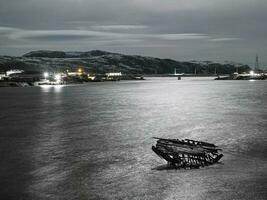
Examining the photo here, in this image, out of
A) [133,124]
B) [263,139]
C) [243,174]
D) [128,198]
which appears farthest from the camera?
[133,124]

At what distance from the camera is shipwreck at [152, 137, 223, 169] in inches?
915

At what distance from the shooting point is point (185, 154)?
931 inches

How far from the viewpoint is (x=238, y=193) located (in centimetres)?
1775

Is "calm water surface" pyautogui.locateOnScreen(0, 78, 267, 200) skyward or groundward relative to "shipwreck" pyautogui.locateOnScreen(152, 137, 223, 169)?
groundward

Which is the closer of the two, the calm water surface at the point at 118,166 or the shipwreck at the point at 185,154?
the calm water surface at the point at 118,166

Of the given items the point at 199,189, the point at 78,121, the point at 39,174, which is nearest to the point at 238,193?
the point at 199,189

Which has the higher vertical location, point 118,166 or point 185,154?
point 185,154

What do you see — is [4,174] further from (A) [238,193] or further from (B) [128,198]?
(A) [238,193]

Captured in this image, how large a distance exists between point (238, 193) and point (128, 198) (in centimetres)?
520

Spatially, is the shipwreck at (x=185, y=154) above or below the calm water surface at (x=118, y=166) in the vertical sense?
above

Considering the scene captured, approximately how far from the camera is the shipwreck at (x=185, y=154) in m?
23.2

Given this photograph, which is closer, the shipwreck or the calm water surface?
the calm water surface

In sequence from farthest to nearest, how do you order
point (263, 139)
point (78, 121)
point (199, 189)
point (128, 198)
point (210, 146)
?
point (78, 121) → point (263, 139) → point (210, 146) → point (199, 189) → point (128, 198)

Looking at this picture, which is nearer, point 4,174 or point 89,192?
point 89,192
